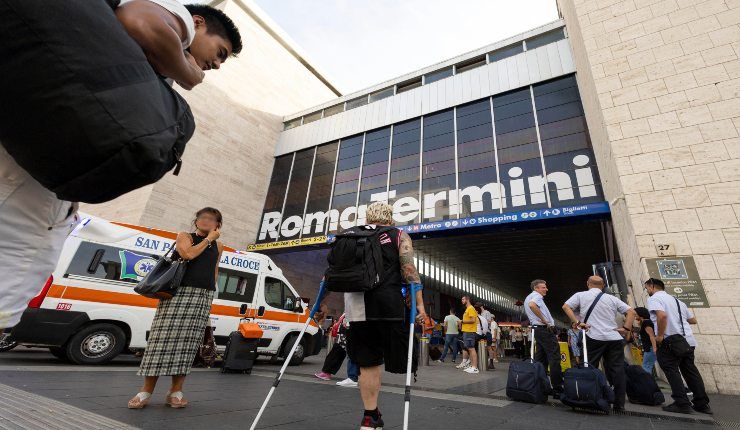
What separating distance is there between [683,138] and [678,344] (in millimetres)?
5580

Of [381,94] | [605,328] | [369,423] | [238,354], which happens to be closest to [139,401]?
[369,423]

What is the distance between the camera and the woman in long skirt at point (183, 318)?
3027mm

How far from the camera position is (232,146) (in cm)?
2044

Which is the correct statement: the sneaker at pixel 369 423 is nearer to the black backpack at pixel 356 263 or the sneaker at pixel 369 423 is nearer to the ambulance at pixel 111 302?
the black backpack at pixel 356 263

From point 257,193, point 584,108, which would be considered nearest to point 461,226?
point 584,108

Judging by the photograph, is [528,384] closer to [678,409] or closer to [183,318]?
[678,409]

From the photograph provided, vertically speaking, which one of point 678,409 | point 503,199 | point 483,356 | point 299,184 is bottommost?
point 678,409

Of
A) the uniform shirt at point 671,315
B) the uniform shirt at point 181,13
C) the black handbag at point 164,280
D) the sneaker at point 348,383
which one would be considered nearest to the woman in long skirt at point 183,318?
the black handbag at point 164,280

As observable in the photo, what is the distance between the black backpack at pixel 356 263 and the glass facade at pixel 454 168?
12.3 metres

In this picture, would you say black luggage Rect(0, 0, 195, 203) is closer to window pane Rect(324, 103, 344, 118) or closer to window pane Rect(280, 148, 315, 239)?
window pane Rect(280, 148, 315, 239)

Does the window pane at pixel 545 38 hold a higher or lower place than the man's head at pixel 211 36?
higher

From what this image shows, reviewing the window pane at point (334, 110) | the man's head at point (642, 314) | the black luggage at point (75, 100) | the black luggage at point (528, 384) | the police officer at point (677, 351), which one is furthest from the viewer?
the window pane at point (334, 110)

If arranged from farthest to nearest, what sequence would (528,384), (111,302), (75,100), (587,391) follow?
1. (111,302)
2. (528,384)
3. (587,391)
4. (75,100)

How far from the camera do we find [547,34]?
17.0 meters
